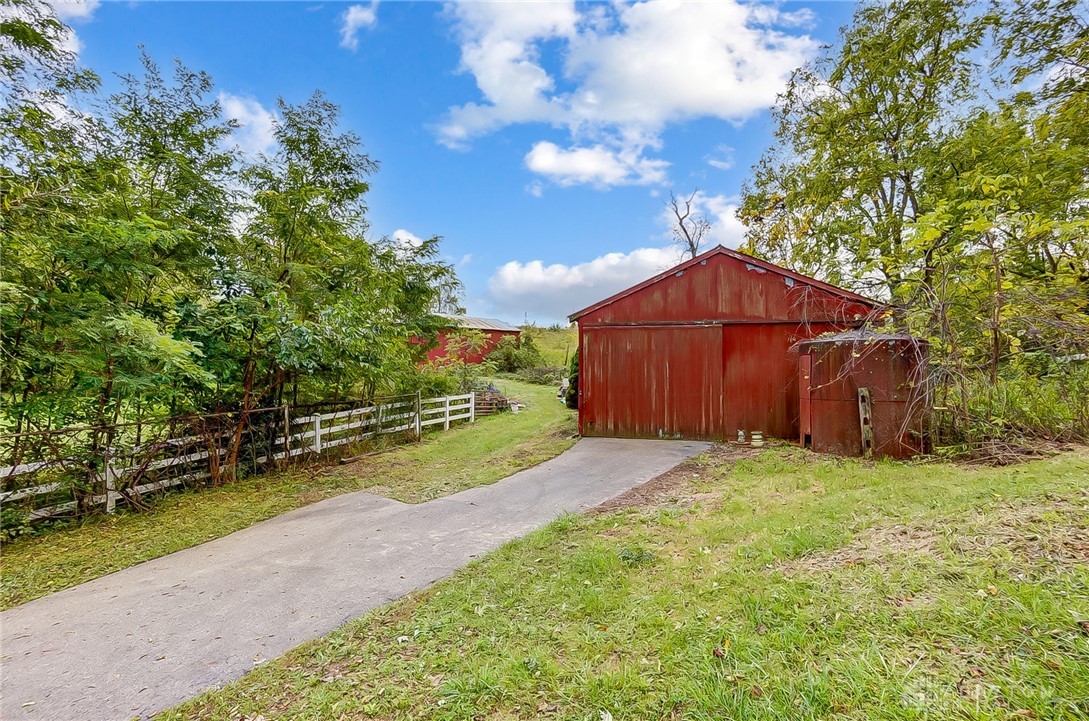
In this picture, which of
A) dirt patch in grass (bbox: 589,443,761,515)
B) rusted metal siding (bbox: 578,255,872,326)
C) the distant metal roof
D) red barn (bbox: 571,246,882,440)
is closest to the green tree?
rusted metal siding (bbox: 578,255,872,326)

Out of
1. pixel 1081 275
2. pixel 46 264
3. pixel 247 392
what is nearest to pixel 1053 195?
pixel 1081 275

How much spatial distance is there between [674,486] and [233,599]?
4796mm

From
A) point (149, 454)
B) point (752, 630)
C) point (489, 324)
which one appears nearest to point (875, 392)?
point (752, 630)

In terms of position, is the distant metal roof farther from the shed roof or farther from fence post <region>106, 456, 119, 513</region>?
fence post <region>106, 456, 119, 513</region>

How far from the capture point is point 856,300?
8.62m

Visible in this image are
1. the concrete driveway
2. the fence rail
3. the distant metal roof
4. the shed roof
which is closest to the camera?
the concrete driveway

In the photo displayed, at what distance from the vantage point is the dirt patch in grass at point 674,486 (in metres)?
5.31

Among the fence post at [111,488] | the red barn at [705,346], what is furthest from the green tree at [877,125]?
the fence post at [111,488]

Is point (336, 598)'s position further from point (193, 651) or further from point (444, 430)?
point (444, 430)

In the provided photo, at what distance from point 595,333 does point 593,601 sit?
7.04 metres

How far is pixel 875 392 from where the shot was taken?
6.75 metres

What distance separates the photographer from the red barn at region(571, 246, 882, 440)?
8.74 metres

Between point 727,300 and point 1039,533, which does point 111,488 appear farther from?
point 727,300

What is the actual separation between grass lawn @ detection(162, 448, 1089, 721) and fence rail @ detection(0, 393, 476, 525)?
4.49 meters
